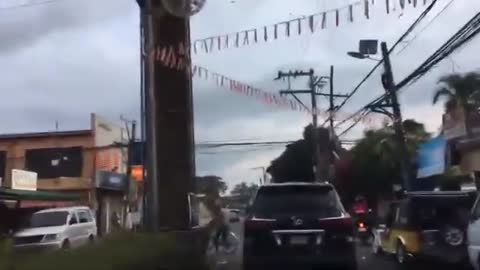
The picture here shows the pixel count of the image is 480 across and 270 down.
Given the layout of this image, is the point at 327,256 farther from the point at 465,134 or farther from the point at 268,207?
the point at 465,134

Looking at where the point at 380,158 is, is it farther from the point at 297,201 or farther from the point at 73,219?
the point at 297,201

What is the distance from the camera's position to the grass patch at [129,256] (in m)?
7.76

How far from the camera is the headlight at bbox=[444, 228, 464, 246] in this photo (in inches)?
610

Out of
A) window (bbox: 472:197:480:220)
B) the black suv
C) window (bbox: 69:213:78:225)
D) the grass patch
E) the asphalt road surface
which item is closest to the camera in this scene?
the grass patch

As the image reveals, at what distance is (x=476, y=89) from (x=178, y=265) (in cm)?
2011

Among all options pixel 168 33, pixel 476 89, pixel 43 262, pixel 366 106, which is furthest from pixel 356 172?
pixel 43 262

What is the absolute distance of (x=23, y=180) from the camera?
41594 mm

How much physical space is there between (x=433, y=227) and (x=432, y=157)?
19925 mm

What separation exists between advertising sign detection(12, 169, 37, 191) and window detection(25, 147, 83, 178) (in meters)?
5.34

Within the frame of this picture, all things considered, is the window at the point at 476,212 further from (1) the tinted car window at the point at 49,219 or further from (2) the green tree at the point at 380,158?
(2) the green tree at the point at 380,158

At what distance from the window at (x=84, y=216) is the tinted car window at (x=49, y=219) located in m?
1.15

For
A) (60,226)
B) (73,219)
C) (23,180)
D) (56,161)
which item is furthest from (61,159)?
(60,226)

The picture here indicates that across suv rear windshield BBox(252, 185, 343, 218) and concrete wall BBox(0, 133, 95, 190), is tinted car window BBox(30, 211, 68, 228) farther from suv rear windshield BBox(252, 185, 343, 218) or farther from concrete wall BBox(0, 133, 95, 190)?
concrete wall BBox(0, 133, 95, 190)

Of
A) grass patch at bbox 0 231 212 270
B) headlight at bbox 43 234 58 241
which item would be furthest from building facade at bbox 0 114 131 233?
grass patch at bbox 0 231 212 270
